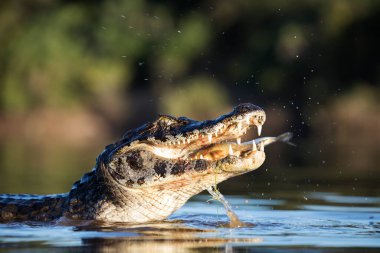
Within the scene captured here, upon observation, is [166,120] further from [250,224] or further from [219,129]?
[250,224]

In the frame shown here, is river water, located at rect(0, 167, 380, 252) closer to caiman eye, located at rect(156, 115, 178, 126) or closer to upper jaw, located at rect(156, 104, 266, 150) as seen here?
upper jaw, located at rect(156, 104, 266, 150)

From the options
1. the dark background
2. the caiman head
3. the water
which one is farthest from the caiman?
the dark background

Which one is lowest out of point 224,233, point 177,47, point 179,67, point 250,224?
point 224,233

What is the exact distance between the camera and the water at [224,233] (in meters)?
6.26

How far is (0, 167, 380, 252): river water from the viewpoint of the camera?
6273 mm

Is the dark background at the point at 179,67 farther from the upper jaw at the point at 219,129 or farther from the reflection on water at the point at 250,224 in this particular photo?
the upper jaw at the point at 219,129

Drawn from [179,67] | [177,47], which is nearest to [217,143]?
[179,67]

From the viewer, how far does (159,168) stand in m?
7.24

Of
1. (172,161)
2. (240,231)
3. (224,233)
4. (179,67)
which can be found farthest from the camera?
(179,67)

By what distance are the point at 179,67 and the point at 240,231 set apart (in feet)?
71.5

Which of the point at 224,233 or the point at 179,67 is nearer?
the point at 224,233

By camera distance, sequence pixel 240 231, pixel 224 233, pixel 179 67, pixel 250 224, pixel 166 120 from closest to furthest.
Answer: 1. pixel 224 233
2. pixel 240 231
3. pixel 166 120
4. pixel 250 224
5. pixel 179 67

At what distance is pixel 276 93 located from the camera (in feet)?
86.9

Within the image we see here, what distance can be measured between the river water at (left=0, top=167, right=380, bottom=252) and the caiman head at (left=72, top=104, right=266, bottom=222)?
0.23 metres
